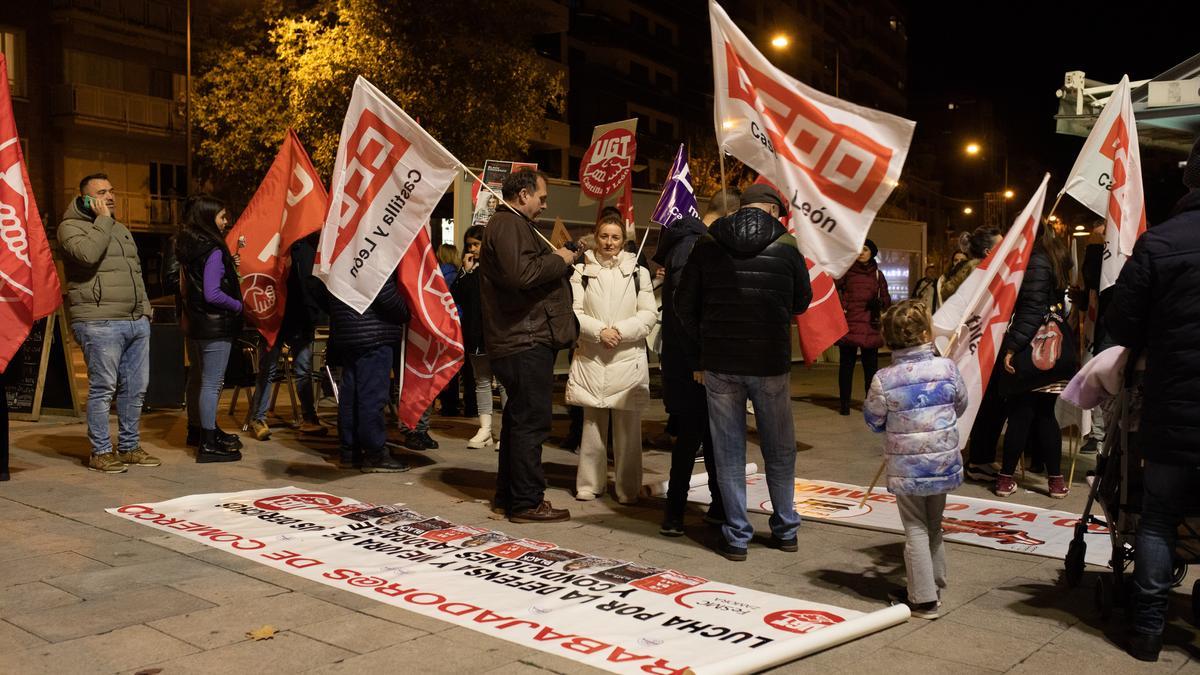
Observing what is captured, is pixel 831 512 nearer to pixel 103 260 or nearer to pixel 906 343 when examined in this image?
pixel 906 343

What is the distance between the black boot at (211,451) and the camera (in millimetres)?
9242

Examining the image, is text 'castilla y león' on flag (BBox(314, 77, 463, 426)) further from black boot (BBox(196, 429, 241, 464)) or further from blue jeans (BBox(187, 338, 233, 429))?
black boot (BBox(196, 429, 241, 464))

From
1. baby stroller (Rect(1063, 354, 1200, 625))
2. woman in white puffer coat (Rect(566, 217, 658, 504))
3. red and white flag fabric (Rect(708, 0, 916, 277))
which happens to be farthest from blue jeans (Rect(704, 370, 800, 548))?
baby stroller (Rect(1063, 354, 1200, 625))

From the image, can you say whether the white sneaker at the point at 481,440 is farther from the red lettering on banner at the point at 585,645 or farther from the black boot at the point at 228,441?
the red lettering on banner at the point at 585,645

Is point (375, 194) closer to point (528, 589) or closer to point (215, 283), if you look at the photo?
point (215, 283)

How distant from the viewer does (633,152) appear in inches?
490

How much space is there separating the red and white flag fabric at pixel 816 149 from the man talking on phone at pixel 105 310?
14.9 feet

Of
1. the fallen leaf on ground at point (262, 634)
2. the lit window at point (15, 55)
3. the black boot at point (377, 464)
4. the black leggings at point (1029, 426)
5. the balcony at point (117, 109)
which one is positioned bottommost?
the fallen leaf on ground at point (262, 634)

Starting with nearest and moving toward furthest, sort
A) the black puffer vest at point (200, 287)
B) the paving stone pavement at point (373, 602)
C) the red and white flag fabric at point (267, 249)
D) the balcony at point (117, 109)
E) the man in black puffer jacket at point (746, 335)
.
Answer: the paving stone pavement at point (373, 602)
the man in black puffer jacket at point (746, 335)
the black puffer vest at point (200, 287)
the red and white flag fabric at point (267, 249)
the balcony at point (117, 109)

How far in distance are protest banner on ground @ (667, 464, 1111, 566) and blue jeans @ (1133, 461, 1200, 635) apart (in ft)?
4.71

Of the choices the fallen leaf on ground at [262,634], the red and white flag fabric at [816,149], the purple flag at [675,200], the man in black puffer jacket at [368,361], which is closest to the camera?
the fallen leaf on ground at [262,634]

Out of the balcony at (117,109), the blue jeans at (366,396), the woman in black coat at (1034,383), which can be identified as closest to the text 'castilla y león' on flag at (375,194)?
the blue jeans at (366,396)

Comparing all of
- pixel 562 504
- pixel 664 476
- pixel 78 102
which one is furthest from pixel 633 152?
pixel 78 102

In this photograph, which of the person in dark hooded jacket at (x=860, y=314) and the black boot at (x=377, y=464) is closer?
the black boot at (x=377, y=464)
